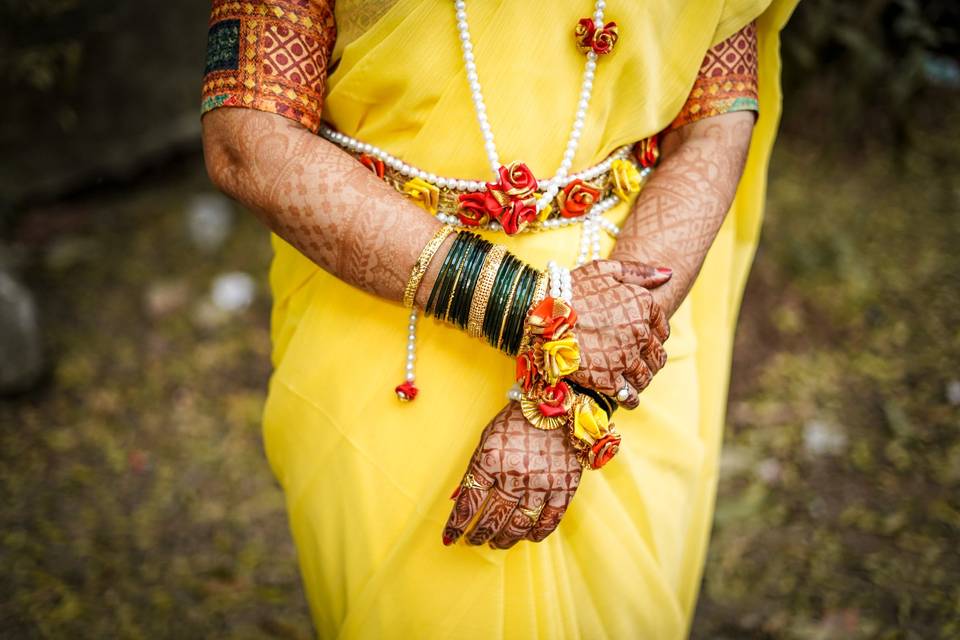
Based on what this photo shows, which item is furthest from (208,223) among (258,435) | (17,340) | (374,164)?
(374,164)

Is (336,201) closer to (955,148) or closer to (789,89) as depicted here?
(789,89)

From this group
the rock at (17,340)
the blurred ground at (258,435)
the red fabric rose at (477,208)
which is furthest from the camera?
the rock at (17,340)

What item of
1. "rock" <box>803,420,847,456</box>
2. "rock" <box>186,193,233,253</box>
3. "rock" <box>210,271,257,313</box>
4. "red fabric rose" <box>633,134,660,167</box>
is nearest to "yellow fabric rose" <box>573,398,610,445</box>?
"red fabric rose" <box>633,134,660,167</box>

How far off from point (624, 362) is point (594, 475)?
27 cm

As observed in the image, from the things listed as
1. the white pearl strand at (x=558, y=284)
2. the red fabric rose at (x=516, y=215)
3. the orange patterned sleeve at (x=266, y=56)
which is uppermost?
the orange patterned sleeve at (x=266, y=56)

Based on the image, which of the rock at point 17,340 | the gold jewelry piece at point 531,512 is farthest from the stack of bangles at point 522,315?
the rock at point 17,340

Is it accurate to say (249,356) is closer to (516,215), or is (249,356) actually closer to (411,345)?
(411,345)

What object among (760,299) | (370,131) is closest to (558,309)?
(370,131)

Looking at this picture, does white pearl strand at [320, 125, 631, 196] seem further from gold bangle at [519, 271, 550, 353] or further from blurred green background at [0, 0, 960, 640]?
blurred green background at [0, 0, 960, 640]

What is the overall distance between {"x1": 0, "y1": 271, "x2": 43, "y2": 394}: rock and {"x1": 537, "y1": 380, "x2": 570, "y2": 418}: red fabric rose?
2.51 metres

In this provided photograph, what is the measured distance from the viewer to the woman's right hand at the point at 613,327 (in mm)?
1007

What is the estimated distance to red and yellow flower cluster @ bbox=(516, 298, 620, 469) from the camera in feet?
3.18

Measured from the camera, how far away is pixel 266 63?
3.28 feet

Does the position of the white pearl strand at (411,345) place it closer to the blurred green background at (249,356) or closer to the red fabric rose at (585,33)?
the red fabric rose at (585,33)
